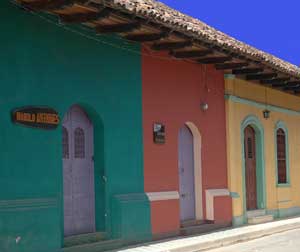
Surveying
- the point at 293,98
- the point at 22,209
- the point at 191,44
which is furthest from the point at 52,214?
the point at 293,98

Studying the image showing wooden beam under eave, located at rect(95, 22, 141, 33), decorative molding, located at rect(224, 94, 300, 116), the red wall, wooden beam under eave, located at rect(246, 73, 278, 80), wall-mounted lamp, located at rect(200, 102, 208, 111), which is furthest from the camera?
wooden beam under eave, located at rect(246, 73, 278, 80)

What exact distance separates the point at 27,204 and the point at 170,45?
471 centimetres

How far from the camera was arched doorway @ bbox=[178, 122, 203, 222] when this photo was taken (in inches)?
550

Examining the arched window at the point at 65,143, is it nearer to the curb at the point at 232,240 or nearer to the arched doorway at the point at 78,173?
the arched doorway at the point at 78,173

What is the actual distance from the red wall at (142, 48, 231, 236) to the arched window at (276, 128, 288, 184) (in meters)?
4.08

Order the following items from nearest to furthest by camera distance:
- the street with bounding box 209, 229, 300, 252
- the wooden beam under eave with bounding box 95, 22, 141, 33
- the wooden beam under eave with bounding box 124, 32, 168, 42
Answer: the wooden beam under eave with bounding box 95, 22, 141, 33 → the wooden beam under eave with bounding box 124, 32, 168, 42 → the street with bounding box 209, 229, 300, 252

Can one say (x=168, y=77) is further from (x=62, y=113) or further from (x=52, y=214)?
Answer: (x=52, y=214)

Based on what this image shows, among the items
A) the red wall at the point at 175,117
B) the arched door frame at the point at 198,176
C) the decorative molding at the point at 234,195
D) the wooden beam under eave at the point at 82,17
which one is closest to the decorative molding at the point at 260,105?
the red wall at the point at 175,117

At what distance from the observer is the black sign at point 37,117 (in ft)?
30.4

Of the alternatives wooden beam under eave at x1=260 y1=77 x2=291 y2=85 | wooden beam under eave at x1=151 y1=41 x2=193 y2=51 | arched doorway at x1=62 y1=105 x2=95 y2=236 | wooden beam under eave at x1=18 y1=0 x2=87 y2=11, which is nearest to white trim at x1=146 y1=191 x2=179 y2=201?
arched doorway at x1=62 y1=105 x2=95 y2=236

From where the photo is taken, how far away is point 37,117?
9609mm

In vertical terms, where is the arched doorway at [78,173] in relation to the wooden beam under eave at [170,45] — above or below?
below

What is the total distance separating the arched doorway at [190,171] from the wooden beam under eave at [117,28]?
3915mm

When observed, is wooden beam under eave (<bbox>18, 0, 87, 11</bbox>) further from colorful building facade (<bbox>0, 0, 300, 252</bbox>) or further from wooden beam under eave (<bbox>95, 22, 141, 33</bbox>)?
wooden beam under eave (<bbox>95, 22, 141, 33</bbox>)
